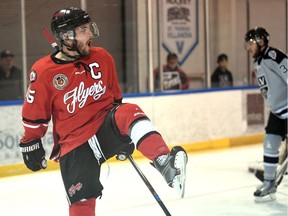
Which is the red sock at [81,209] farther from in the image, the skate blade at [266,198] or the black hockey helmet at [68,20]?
the skate blade at [266,198]

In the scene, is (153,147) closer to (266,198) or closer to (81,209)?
(81,209)

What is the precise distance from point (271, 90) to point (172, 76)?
10.2ft

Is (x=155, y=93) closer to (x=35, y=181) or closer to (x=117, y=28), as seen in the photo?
(x=117, y=28)

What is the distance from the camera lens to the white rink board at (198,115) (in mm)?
6797

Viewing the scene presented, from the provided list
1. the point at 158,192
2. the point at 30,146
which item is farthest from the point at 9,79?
the point at 30,146

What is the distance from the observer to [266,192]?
4.27 metres

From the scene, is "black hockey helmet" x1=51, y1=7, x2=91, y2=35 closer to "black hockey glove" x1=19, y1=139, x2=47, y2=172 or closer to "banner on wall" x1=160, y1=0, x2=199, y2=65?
"black hockey glove" x1=19, y1=139, x2=47, y2=172

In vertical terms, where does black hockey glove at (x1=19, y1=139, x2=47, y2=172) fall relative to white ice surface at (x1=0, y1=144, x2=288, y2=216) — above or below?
above

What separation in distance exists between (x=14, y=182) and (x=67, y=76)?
2.85m

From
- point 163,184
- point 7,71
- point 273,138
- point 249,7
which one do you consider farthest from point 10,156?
point 249,7

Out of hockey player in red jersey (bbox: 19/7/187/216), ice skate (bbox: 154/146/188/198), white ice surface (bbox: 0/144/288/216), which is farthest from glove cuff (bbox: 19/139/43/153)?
white ice surface (bbox: 0/144/288/216)

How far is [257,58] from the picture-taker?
167 inches

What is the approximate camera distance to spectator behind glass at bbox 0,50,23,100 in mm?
6062

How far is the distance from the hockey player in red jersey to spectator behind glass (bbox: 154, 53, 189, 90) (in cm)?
429
